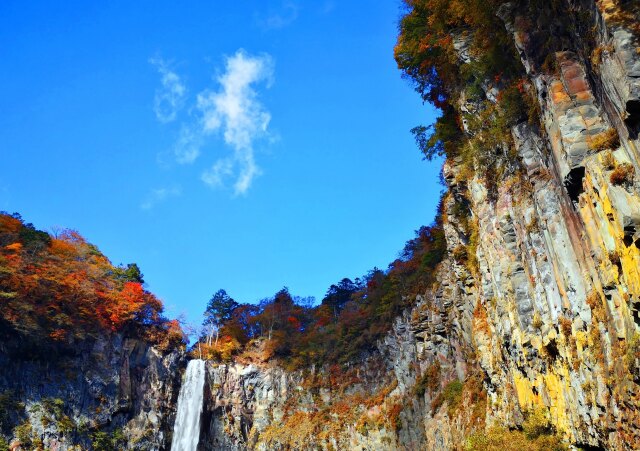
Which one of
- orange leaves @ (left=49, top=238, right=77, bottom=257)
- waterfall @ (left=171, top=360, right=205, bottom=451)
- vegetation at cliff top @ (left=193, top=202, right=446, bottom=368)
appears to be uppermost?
orange leaves @ (left=49, top=238, right=77, bottom=257)

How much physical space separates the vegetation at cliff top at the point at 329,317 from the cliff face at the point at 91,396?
6.29m

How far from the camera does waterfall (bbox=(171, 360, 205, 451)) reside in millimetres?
41969

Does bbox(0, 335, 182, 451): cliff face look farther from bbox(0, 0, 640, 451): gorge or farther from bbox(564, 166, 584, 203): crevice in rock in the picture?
bbox(564, 166, 584, 203): crevice in rock

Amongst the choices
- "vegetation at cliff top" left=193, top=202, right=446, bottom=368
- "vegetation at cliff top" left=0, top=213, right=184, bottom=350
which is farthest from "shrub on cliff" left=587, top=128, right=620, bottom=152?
"vegetation at cliff top" left=0, top=213, right=184, bottom=350

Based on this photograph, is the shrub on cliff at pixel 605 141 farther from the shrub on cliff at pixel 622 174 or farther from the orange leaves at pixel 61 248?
the orange leaves at pixel 61 248

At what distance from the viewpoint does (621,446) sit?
1143 centimetres

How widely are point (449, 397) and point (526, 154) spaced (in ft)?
51.3

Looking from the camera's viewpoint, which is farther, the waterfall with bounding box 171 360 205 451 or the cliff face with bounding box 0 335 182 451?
the waterfall with bounding box 171 360 205 451

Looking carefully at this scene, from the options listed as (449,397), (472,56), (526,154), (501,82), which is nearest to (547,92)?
(526,154)

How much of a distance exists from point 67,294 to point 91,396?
858 cm

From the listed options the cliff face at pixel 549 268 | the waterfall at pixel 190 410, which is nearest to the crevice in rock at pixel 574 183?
the cliff face at pixel 549 268

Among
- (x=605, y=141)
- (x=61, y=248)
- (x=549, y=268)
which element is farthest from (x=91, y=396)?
(x=605, y=141)

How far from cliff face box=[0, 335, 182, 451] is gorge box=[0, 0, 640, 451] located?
0.12 m

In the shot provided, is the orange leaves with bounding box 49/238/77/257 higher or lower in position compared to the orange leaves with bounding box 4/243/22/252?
higher
